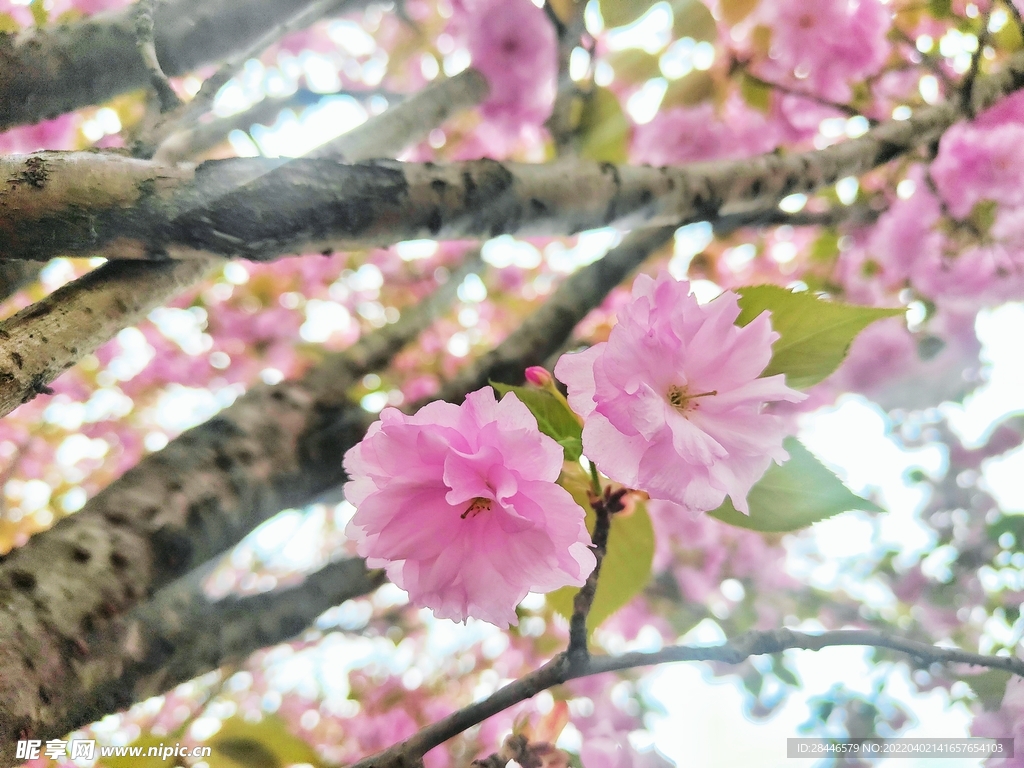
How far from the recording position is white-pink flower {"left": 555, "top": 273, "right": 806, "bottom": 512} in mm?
379

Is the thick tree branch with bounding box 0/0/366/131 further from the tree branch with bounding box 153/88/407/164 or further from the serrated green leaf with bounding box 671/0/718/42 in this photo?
the serrated green leaf with bounding box 671/0/718/42

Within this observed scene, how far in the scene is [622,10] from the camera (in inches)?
37.5

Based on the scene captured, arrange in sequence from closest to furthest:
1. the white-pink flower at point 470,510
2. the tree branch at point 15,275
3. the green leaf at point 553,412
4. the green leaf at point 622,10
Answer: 1. the white-pink flower at point 470,510
2. the green leaf at point 553,412
3. the tree branch at point 15,275
4. the green leaf at point 622,10

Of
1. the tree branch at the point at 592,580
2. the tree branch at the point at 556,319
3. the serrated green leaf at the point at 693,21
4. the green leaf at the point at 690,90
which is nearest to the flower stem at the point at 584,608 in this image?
the tree branch at the point at 592,580

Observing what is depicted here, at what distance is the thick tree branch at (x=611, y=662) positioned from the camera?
15.9 inches

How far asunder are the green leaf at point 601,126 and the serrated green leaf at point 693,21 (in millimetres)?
189

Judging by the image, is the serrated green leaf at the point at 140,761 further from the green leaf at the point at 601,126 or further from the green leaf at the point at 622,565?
the green leaf at the point at 601,126

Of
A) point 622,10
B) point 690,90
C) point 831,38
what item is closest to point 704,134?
point 690,90

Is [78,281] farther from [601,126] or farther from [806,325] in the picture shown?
[601,126]

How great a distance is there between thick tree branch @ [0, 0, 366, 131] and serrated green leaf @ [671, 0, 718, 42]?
2.40 feet

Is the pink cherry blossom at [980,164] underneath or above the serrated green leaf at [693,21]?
underneath

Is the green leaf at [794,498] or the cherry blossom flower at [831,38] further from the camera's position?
the cherry blossom flower at [831,38]

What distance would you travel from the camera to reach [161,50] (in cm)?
92

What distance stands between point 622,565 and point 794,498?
20 centimetres
